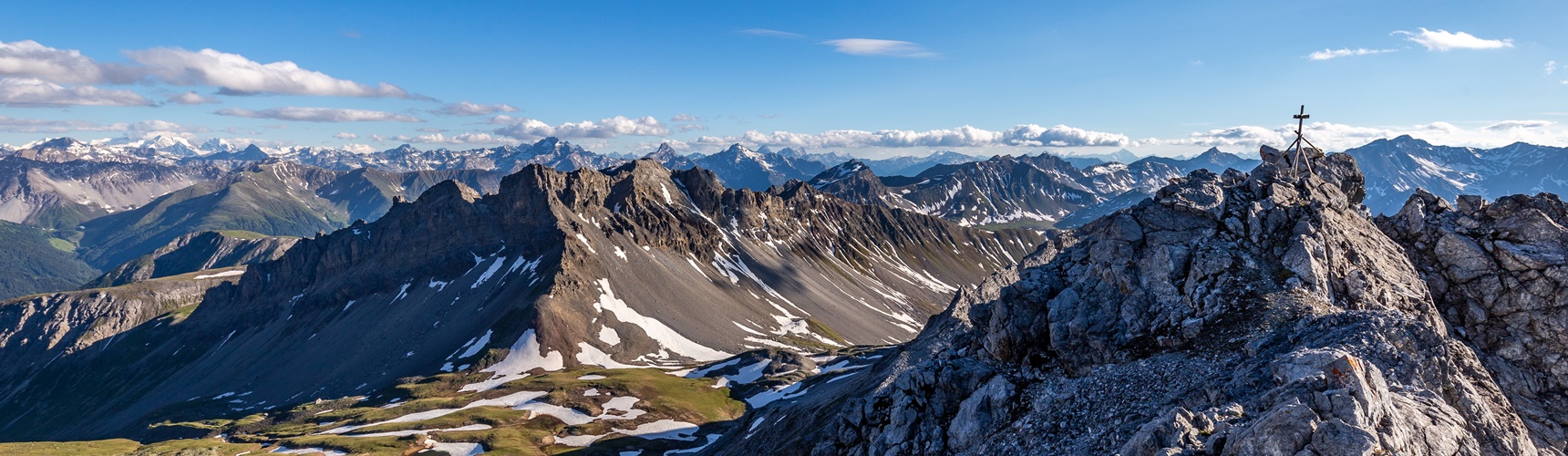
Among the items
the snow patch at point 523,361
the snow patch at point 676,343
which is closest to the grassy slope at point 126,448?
the snow patch at point 523,361

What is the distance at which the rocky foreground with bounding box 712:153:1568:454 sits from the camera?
25.9m

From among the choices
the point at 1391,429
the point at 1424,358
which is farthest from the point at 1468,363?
the point at 1391,429

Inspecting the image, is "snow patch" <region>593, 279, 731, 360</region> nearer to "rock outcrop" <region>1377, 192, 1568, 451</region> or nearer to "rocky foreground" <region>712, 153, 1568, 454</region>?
"rocky foreground" <region>712, 153, 1568, 454</region>

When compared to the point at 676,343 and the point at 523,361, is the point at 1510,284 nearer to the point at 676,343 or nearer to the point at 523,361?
the point at 523,361

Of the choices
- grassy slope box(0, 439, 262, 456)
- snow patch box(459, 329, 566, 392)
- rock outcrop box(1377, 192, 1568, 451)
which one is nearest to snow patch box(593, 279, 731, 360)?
snow patch box(459, 329, 566, 392)

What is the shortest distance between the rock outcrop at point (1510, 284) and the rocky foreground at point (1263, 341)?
0.10m

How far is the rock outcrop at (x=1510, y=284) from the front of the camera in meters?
35.6

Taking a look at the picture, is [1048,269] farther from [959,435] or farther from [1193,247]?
[959,435]

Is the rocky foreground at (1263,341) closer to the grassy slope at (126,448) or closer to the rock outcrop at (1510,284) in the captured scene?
the rock outcrop at (1510,284)

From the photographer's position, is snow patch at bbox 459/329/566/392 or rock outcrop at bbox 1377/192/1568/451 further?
snow patch at bbox 459/329/566/392

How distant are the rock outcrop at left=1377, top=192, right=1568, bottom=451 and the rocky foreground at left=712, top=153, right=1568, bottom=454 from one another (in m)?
0.10

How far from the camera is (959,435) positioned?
37500 millimetres

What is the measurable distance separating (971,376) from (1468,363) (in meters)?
22.6

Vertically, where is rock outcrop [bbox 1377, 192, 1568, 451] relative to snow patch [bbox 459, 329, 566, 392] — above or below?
above
